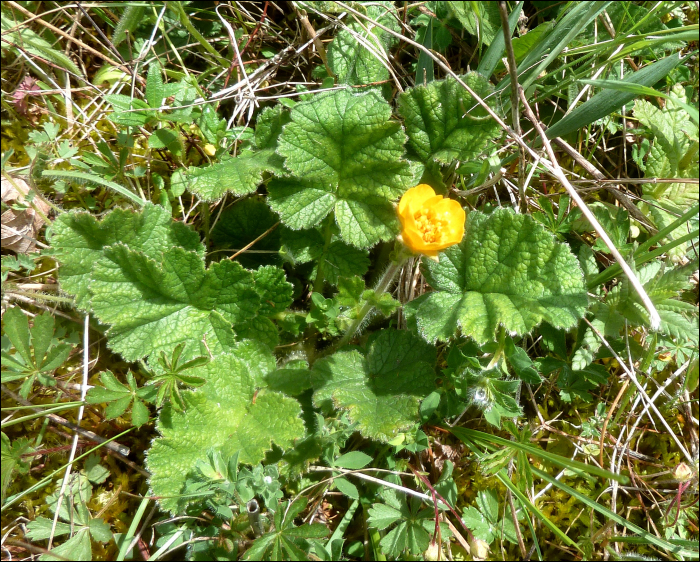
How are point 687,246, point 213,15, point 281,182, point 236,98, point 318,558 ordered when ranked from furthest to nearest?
1. point 213,15
2. point 236,98
3. point 687,246
4. point 281,182
5. point 318,558

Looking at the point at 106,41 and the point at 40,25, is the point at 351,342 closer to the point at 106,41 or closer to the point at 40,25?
the point at 106,41

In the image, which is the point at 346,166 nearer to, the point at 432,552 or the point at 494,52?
the point at 494,52

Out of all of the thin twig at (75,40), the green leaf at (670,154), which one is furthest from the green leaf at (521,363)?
the thin twig at (75,40)

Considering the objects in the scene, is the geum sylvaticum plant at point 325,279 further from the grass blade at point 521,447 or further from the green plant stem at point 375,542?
the green plant stem at point 375,542

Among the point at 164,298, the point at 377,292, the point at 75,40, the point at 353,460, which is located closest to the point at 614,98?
the point at 377,292

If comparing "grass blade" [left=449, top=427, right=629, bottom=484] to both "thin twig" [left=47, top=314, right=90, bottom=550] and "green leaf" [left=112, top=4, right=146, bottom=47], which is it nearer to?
"thin twig" [left=47, top=314, right=90, bottom=550]

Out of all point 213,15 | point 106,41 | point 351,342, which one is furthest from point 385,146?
point 106,41
